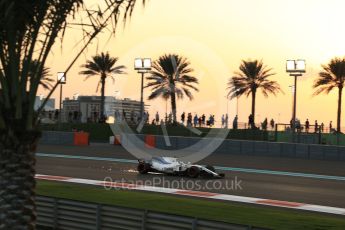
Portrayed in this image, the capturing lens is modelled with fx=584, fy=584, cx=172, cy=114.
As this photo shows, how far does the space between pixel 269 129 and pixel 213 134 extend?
9.26 meters

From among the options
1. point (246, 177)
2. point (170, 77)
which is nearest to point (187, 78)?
point (170, 77)

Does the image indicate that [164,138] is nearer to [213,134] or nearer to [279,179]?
[213,134]

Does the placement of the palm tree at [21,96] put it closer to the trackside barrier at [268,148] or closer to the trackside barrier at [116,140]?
the trackside barrier at [268,148]

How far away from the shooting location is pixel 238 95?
66.8 meters

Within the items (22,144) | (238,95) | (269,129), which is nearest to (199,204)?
(22,144)

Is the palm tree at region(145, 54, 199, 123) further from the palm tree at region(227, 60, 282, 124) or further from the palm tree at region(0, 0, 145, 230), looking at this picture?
the palm tree at region(0, 0, 145, 230)

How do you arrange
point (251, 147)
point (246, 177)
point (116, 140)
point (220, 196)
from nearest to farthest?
point (220, 196) < point (246, 177) < point (251, 147) < point (116, 140)

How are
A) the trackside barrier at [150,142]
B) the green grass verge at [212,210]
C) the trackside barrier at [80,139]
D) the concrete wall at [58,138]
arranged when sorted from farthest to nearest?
the concrete wall at [58,138], the trackside barrier at [80,139], the trackside barrier at [150,142], the green grass verge at [212,210]

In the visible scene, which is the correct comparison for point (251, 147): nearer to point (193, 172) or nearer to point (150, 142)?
point (150, 142)

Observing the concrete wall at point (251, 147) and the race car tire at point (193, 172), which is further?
the concrete wall at point (251, 147)

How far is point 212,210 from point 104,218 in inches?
96.4

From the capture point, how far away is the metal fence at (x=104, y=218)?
27.2 feet

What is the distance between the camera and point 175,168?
19.6 m

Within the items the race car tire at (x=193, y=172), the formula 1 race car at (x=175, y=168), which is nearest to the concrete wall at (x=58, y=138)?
the formula 1 race car at (x=175, y=168)
